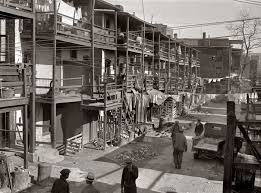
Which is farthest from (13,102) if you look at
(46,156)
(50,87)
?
(50,87)

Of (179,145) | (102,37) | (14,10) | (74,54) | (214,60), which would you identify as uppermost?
(214,60)

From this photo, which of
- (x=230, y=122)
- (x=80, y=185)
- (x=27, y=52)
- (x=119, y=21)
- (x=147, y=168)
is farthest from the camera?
(x=119, y=21)

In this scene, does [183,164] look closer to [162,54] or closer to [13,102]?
[13,102]

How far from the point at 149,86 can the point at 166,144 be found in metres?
9.27

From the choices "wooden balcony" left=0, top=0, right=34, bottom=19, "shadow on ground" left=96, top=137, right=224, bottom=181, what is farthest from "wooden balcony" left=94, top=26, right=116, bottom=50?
"wooden balcony" left=0, top=0, right=34, bottom=19

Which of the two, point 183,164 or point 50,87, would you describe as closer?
point 183,164

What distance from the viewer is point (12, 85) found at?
42.0 ft

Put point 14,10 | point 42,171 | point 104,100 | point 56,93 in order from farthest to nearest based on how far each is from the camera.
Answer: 1. point 104,100
2. point 56,93
3. point 14,10
4. point 42,171

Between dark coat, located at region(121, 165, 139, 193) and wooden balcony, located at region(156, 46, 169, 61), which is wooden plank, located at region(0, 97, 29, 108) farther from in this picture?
wooden balcony, located at region(156, 46, 169, 61)

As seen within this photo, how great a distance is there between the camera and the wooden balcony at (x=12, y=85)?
12469mm

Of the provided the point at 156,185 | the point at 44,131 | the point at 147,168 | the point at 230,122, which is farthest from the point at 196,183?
the point at 44,131

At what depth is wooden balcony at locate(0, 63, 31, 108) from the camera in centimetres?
1247

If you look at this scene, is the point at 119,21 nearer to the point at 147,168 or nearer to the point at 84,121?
the point at 84,121

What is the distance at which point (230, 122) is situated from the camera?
6.68 metres
